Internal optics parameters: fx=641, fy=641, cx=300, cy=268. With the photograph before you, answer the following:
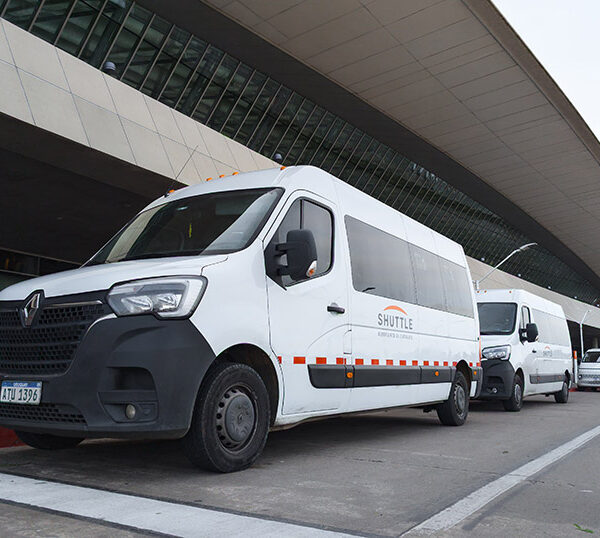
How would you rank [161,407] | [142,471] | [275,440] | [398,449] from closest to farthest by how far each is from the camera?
[161,407]
[142,471]
[398,449]
[275,440]

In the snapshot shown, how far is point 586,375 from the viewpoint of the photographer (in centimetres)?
2559

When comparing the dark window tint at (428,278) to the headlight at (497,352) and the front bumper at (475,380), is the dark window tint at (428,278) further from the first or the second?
the headlight at (497,352)

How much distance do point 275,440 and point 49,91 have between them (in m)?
8.35

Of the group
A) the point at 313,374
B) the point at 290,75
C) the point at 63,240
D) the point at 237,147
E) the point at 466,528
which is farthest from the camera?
the point at 290,75

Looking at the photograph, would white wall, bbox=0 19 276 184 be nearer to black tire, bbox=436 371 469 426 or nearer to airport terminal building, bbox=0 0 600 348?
airport terminal building, bbox=0 0 600 348

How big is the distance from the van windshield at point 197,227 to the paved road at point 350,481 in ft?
5.58

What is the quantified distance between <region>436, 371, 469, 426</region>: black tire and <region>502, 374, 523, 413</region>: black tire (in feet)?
10.1

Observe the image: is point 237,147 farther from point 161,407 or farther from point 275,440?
point 161,407

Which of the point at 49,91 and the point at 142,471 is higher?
the point at 49,91

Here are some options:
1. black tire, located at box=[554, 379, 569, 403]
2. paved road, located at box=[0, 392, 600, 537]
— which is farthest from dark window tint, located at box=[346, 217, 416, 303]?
black tire, located at box=[554, 379, 569, 403]

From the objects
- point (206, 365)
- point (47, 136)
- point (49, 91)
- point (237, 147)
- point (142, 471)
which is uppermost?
point (237, 147)

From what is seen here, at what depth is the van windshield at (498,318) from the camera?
41.8 ft

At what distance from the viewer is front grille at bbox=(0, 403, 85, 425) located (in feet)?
14.0

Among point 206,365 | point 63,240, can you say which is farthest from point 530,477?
point 63,240
